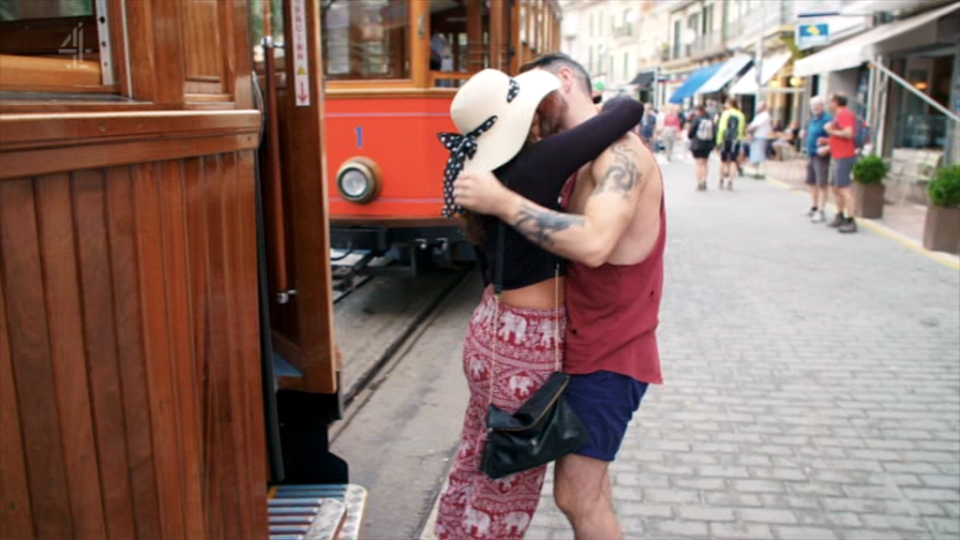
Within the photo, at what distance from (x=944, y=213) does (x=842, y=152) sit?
2051 millimetres

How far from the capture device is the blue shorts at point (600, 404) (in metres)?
2.46

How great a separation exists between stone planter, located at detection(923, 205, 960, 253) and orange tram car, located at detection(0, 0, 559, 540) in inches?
331

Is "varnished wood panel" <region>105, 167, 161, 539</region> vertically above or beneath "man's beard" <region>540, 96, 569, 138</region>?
beneath

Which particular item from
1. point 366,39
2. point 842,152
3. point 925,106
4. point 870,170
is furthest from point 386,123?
point 925,106

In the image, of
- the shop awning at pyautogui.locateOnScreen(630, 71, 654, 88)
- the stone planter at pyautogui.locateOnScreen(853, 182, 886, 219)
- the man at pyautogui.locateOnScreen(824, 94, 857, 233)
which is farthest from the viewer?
the shop awning at pyautogui.locateOnScreen(630, 71, 654, 88)

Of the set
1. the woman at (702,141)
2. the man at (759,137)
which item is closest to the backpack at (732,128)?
the woman at (702,141)

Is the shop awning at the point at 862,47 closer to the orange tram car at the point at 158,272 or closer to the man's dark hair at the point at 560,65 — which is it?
the man's dark hair at the point at 560,65

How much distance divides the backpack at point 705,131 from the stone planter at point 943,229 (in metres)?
7.28

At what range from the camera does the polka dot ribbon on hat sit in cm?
236

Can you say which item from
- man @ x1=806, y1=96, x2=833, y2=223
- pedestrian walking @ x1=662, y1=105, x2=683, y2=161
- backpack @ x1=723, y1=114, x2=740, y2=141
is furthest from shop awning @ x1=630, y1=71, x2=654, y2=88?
man @ x1=806, y1=96, x2=833, y2=223

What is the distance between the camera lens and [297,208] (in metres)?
3.05

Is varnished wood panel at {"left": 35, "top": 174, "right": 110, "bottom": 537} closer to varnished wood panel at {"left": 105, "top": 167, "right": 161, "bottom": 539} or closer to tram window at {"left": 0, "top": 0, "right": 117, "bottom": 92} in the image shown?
varnished wood panel at {"left": 105, "top": 167, "right": 161, "bottom": 539}

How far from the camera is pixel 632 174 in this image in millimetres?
2281

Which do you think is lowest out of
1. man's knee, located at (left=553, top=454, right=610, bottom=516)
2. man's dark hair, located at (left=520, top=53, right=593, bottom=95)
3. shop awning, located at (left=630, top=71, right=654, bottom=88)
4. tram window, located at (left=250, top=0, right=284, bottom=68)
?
man's knee, located at (left=553, top=454, right=610, bottom=516)
